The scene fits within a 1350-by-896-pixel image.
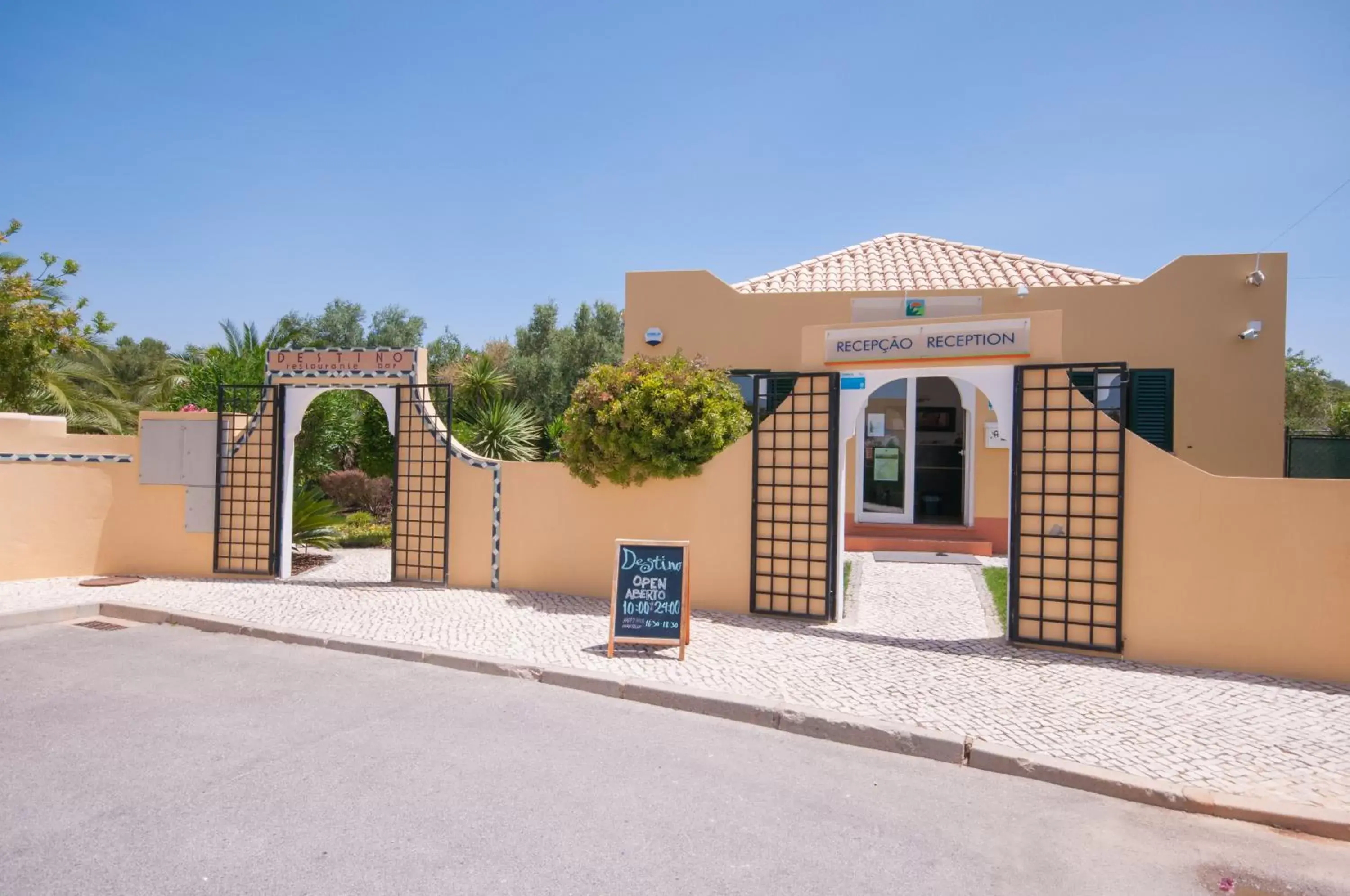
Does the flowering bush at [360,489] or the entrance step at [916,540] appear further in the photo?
the flowering bush at [360,489]

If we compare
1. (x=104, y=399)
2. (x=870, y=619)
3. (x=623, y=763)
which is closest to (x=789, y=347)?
(x=870, y=619)

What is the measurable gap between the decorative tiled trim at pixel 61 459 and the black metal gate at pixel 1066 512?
11584 mm

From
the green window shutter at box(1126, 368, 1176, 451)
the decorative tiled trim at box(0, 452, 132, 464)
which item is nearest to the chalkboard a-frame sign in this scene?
the decorative tiled trim at box(0, 452, 132, 464)

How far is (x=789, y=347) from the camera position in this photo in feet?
45.6

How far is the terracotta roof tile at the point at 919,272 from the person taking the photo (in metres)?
13.9

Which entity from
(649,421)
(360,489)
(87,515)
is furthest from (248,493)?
(360,489)

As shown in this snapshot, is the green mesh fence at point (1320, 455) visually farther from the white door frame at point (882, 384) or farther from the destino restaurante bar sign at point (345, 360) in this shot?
the destino restaurante bar sign at point (345, 360)

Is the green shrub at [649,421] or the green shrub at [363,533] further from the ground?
the green shrub at [649,421]

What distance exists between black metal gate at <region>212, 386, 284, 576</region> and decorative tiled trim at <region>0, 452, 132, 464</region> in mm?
1420

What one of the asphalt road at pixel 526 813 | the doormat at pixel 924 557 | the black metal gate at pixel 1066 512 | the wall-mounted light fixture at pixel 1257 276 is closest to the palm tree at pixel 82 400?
the asphalt road at pixel 526 813

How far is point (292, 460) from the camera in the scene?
1127 centimetres

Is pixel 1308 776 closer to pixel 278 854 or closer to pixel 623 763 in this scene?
pixel 623 763

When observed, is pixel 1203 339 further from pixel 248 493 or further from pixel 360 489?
pixel 360 489

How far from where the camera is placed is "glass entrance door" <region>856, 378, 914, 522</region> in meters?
14.1
